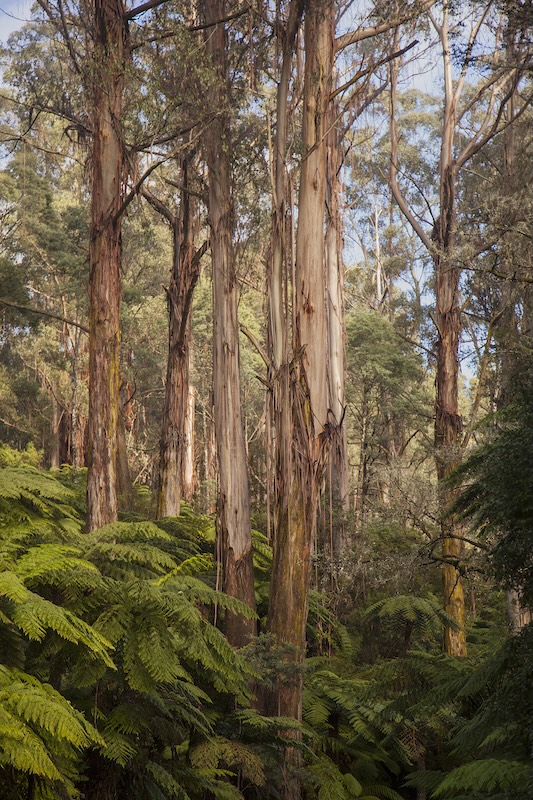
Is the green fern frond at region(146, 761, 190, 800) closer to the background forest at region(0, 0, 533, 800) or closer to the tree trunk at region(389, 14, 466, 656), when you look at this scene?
the background forest at region(0, 0, 533, 800)

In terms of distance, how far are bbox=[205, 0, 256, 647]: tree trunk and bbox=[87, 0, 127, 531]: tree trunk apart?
4.16 feet

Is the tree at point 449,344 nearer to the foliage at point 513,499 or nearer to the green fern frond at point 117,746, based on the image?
the foliage at point 513,499

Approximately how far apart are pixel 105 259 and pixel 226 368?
72.2 inches

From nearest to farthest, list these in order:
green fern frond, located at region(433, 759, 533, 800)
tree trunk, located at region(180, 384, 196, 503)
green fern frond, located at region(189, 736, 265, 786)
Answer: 1. green fern frond, located at region(433, 759, 533, 800)
2. green fern frond, located at region(189, 736, 265, 786)
3. tree trunk, located at region(180, 384, 196, 503)

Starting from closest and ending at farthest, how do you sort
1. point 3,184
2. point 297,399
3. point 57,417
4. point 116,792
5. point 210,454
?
point 116,792 → point 297,399 → point 3,184 → point 57,417 → point 210,454

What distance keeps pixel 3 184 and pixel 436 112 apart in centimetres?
1568

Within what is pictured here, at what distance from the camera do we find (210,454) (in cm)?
3147

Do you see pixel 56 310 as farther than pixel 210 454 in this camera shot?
No

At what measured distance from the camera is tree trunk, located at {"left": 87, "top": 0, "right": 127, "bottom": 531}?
8633mm

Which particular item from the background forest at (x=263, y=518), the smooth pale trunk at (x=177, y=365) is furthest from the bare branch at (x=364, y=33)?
the smooth pale trunk at (x=177, y=365)

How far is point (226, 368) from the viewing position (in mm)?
9930

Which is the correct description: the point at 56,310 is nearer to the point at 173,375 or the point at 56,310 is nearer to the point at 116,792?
the point at 173,375

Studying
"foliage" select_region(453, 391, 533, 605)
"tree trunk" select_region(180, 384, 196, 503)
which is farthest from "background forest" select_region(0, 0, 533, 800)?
"tree trunk" select_region(180, 384, 196, 503)

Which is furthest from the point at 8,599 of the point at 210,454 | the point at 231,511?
the point at 210,454
